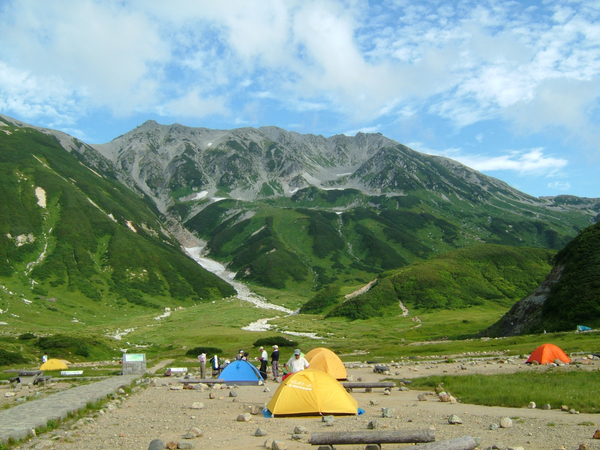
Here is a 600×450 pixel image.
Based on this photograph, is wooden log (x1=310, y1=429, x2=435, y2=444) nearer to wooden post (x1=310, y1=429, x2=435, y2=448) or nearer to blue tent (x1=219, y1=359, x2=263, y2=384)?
wooden post (x1=310, y1=429, x2=435, y2=448)

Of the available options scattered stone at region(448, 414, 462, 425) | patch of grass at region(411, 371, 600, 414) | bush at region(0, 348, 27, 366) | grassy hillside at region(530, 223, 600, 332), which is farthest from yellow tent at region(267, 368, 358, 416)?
grassy hillside at region(530, 223, 600, 332)

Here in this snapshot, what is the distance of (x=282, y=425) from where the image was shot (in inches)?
639

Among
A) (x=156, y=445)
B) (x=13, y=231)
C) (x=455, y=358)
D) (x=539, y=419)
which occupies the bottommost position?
(x=455, y=358)

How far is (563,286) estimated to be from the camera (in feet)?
193

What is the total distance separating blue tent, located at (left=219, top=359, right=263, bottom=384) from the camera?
1218 inches

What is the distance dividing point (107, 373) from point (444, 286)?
96.3m

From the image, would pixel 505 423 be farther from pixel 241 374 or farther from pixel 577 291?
pixel 577 291

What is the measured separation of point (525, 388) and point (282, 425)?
1357 centimetres

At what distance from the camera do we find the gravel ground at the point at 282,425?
12.7 meters

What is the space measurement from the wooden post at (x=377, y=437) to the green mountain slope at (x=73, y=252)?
123 m

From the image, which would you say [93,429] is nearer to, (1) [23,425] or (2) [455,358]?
(1) [23,425]

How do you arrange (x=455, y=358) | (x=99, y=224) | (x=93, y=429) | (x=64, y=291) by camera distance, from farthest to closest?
(x=99, y=224), (x=64, y=291), (x=455, y=358), (x=93, y=429)

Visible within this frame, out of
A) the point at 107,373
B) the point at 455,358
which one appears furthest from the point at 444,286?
the point at 107,373

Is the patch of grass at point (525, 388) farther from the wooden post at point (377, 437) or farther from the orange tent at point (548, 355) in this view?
the wooden post at point (377, 437)
